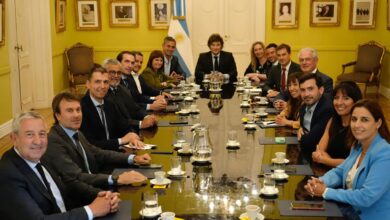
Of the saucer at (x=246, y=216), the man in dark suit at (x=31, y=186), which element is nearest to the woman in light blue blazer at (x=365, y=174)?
the saucer at (x=246, y=216)

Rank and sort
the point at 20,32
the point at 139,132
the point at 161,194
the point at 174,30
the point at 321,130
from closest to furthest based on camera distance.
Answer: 1. the point at 161,194
2. the point at 321,130
3. the point at 139,132
4. the point at 20,32
5. the point at 174,30

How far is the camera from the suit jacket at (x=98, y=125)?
4.17m

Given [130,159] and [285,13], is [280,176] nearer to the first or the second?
[130,159]

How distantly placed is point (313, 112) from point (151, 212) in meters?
2.20

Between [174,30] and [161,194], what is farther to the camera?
[174,30]

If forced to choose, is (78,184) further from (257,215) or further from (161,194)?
(257,215)

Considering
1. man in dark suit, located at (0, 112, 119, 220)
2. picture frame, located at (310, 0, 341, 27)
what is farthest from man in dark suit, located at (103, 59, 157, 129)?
picture frame, located at (310, 0, 341, 27)

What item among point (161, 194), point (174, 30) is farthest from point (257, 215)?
point (174, 30)

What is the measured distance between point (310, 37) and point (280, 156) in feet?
25.4

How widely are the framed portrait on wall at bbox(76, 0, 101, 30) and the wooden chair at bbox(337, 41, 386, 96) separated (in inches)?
209

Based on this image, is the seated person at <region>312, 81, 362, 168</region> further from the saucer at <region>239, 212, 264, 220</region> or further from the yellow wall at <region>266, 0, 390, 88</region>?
the yellow wall at <region>266, 0, 390, 88</region>

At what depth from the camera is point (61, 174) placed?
3.16 metres

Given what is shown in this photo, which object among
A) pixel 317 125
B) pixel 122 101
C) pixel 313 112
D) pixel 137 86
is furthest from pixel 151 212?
pixel 137 86

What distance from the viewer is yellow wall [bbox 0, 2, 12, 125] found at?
768cm
